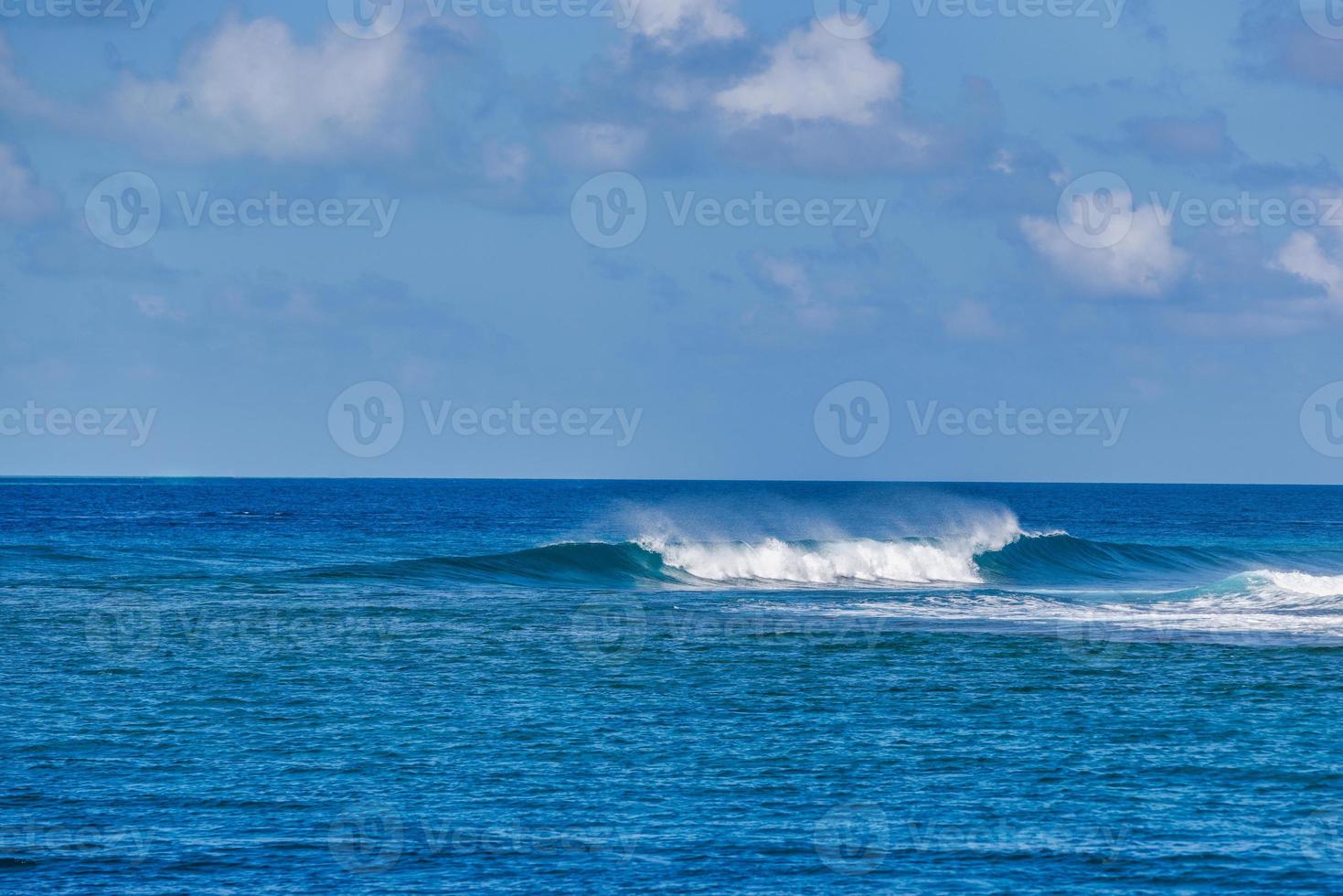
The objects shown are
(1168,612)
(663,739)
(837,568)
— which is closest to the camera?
(663,739)

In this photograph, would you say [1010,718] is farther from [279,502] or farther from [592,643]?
[279,502]

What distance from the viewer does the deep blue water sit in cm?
1398

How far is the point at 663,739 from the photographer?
19.3 m

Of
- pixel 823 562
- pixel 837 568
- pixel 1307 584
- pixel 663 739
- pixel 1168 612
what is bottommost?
pixel 663 739

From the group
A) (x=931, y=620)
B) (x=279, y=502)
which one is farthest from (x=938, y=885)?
(x=279, y=502)

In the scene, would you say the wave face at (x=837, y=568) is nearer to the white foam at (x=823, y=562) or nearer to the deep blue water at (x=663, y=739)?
the white foam at (x=823, y=562)

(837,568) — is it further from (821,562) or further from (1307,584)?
(1307,584)

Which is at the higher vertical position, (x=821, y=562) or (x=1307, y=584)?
(x=821, y=562)

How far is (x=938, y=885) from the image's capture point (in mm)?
13258

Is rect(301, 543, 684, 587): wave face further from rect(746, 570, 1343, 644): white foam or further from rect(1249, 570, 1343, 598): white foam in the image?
rect(1249, 570, 1343, 598): white foam

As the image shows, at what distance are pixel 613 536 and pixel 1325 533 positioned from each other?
170 feet

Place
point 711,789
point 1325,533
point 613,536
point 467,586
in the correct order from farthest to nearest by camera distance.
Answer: point 1325,533
point 613,536
point 467,586
point 711,789

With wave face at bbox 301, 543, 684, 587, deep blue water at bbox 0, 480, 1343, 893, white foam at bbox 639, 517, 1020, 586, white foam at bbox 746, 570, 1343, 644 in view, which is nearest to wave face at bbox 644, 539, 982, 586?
white foam at bbox 639, 517, 1020, 586

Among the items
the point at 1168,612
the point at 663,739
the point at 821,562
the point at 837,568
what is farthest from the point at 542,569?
the point at 663,739
